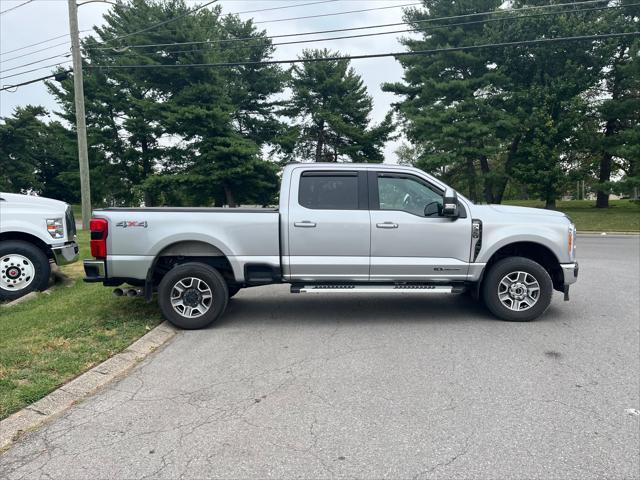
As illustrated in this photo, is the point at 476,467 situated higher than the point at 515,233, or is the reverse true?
the point at 515,233

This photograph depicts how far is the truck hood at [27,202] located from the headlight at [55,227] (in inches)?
8.6

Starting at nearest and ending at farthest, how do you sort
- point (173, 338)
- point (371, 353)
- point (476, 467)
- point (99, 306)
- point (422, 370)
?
1. point (476, 467)
2. point (422, 370)
3. point (371, 353)
4. point (173, 338)
5. point (99, 306)

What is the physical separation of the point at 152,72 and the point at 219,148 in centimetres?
698

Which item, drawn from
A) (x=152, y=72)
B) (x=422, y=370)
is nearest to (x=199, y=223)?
(x=422, y=370)

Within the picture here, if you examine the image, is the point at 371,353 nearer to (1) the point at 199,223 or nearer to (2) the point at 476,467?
(2) the point at 476,467

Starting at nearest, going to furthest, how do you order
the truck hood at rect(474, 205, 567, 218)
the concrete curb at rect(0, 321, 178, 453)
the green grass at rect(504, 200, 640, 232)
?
the concrete curb at rect(0, 321, 178, 453) → the truck hood at rect(474, 205, 567, 218) → the green grass at rect(504, 200, 640, 232)

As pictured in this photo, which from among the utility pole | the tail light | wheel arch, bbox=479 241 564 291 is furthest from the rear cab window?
the utility pole

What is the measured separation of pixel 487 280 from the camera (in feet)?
19.2

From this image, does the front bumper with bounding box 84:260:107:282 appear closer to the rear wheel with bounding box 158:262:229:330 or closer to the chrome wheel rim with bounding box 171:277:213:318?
the rear wheel with bounding box 158:262:229:330

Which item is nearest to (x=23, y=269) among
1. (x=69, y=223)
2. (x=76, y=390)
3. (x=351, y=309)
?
(x=69, y=223)

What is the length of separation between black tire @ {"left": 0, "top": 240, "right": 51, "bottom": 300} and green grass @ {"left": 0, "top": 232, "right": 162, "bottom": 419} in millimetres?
268

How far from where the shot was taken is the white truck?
6.79 meters

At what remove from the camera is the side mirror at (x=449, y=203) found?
18.1 feet

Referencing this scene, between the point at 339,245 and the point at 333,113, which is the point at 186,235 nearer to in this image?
the point at 339,245
